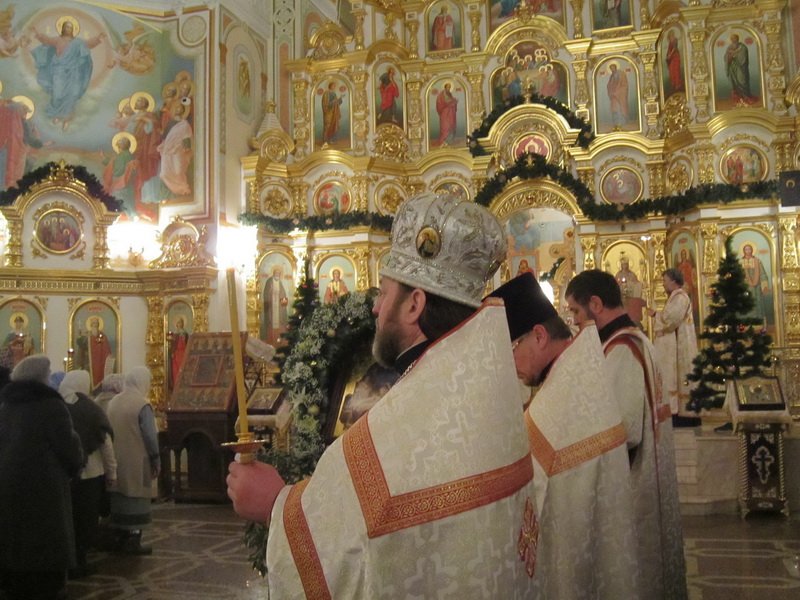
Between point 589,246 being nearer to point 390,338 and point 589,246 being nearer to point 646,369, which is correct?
point 646,369

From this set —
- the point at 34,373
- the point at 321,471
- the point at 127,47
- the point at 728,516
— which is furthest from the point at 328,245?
the point at 321,471

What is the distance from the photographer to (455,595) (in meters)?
1.53

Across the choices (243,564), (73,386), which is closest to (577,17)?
(73,386)

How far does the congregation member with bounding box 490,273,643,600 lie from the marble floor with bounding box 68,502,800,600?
8.38 ft

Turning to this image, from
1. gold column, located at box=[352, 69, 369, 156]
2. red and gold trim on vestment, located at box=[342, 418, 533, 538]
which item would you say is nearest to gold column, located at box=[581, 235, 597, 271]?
gold column, located at box=[352, 69, 369, 156]

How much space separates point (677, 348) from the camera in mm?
11164

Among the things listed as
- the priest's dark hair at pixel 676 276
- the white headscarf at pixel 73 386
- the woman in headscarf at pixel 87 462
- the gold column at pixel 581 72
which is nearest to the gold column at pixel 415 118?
the gold column at pixel 581 72

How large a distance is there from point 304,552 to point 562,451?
4.22 ft

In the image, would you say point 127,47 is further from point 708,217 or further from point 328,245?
point 708,217

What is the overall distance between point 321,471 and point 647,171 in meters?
14.9

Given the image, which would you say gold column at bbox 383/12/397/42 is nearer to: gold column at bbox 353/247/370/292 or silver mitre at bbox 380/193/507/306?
gold column at bbox 353/247/370/292

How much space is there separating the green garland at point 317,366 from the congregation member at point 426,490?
4.37 feet

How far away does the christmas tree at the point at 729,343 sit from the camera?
8.78 meters

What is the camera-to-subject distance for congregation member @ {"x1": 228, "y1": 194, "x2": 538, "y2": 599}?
151 cm
